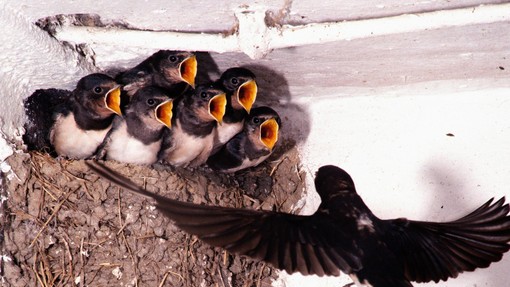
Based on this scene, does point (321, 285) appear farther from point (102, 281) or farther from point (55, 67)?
point (55, 67)

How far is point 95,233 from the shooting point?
379 centimetres

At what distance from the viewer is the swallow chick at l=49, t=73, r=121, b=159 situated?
384cm

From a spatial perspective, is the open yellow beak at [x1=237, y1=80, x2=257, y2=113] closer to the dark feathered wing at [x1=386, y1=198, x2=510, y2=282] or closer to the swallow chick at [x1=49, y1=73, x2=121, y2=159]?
the swallow chick at [x1=49, y1=73, x2=121, y2=159]

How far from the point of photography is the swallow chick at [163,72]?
12.9 feet

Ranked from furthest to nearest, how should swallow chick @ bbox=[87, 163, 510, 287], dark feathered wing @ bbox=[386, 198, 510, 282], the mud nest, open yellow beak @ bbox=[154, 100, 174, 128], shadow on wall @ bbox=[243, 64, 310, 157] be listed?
shadow on wall @ bbox=[243, 64, 310, 157] < open yellow beak @ bbox=[154, 100, 174, 128] < the mud nest < dark feathered wing @ bbox=[386, 198, 510, 282] < swallow chick @ bbox=[87, 163, 510, 287]

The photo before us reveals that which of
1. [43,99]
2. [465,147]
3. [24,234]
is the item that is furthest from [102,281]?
[465,147]

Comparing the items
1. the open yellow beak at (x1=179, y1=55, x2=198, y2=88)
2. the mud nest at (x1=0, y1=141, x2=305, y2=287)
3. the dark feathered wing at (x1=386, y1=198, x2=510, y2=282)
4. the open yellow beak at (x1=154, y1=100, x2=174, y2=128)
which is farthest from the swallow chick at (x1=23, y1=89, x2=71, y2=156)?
the dark feathered wing at (x1=386, y1=198, x2=510, y2=282)

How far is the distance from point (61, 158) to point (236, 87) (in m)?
0.82

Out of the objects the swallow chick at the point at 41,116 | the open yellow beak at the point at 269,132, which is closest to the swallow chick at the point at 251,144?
the open yellow beak at the point at 269,132

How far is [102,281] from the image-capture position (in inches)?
147

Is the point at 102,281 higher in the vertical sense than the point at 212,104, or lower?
lower

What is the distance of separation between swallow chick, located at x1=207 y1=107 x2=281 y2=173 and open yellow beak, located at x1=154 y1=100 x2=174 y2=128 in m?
0.44

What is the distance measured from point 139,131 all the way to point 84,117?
249 millimetres

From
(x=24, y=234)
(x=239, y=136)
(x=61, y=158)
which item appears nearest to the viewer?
(x=24, y=234)
